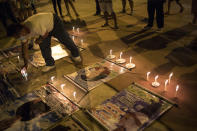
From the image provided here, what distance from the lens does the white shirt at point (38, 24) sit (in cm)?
318

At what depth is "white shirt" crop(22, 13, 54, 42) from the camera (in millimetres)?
3182

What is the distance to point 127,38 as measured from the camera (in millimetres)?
5270

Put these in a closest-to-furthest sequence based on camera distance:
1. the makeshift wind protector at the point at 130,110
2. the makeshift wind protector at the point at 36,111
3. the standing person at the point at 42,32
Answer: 1. the makeshift wind protector at the point at 130,110
2. the makeshift wind protector at the point at 36,111
3. the standing person at the point at 42,32

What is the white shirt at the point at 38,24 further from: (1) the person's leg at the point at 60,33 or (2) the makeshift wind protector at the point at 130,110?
(2) the makeshift wind protector at the point at 130,110

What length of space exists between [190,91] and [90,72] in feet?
6.10

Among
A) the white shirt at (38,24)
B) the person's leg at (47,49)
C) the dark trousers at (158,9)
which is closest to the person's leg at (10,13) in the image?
the person's leg at (47,49)

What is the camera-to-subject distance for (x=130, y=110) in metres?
2.73

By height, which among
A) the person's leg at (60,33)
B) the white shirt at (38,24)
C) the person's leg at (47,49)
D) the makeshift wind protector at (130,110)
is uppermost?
the white shirt at (38,24)

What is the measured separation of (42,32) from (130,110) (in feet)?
→ 6.64

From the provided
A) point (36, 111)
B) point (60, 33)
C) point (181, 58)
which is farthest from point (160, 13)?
point (36, 111)

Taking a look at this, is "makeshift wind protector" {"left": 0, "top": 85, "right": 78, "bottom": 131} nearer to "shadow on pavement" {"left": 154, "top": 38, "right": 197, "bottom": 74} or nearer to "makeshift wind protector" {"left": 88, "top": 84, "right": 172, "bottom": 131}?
"makeshift wind protector" {"left": 88, "top": 84, "right": 172, "bottom": 131}

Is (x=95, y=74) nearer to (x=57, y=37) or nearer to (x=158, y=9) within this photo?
(x=57, y=37)

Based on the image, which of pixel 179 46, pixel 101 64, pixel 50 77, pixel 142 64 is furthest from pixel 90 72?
pixel 179 46

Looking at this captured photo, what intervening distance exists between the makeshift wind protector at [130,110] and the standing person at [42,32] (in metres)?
1.62
